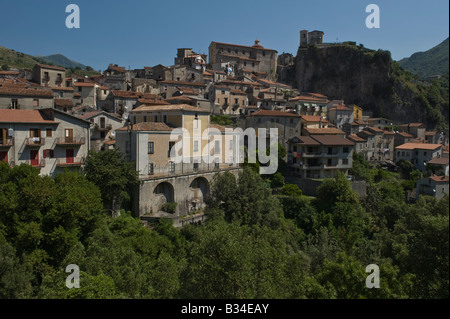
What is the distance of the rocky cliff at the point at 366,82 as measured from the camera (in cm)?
7562

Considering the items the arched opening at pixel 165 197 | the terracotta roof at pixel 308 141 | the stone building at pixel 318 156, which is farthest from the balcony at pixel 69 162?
the terracotta roof at pixel 308 141

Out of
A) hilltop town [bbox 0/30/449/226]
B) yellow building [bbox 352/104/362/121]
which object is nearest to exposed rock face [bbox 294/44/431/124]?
hilltop town [bbox 0/30/449/226]

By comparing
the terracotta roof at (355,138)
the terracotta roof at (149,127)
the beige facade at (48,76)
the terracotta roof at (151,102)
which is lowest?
the terracotta roof at (355,138)

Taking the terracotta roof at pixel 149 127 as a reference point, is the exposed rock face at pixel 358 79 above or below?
above

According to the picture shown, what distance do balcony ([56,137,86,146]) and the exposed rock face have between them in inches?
2616

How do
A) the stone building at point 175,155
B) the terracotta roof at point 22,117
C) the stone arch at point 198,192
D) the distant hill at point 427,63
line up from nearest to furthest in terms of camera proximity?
the terracotta roof at point 22,117 → the stone building at point 175,155 → the stone arch at point 198,192 → the distant hill at point 427,63

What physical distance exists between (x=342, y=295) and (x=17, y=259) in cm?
1585

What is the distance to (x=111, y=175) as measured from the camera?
82.3ft

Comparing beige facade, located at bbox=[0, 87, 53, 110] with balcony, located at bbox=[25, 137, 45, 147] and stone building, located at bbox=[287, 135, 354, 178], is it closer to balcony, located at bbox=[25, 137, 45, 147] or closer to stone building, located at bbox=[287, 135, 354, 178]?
balcony, located at bbox=[25, 137, 45, 147]

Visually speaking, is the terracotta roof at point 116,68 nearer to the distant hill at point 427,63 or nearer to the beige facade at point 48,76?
the beige facade at point 48,76

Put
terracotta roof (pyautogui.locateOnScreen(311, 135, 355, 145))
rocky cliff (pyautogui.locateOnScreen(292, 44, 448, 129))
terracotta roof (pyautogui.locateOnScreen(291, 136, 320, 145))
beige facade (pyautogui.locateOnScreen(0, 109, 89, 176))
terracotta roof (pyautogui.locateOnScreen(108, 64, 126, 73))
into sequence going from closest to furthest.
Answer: beige facade (pyautogui.locateOnScreen(0, 109, 89, 176)), terracotta roof (pyautogui.locateOnScreen(291, 136, 320, 145)), terracotta roof (pyautogui.locateOnScreen(311, 135, 355, 145)), terracotta roof (pyautogui.locateOnScreen(108, 64, 126, 73)), rocky cliff (pyautogui.locateOnScreen(292, 44, 448, 129))

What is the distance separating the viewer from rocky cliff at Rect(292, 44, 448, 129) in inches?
2977
